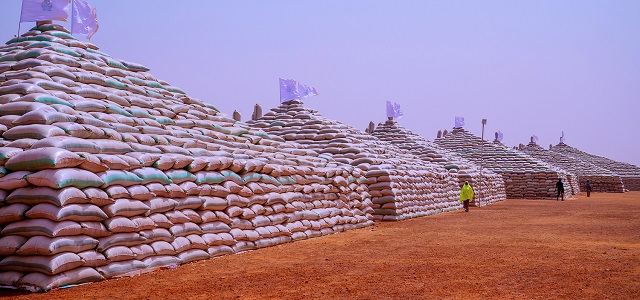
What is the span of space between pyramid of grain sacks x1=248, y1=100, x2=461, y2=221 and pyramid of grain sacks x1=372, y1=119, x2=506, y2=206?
2.83 meters

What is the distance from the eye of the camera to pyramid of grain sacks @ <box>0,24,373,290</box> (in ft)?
18.4

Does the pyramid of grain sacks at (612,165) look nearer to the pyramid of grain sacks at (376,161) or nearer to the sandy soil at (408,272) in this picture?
the pyramid of grain sacks at (376,161)

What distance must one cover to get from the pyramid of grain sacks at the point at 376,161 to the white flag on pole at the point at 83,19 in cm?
615

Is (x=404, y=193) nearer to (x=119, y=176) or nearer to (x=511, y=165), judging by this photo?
(x=119, y=176)

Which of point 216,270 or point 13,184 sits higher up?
point 13,184

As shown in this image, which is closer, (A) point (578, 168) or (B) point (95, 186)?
(B) point (95, 186)

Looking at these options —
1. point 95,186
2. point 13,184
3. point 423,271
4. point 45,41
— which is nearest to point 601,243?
point 423,271

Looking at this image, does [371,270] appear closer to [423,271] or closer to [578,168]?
[423,271]

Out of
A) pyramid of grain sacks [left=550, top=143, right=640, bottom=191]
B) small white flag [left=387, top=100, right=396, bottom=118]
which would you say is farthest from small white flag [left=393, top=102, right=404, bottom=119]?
pyramid of grain sacks [left=550, top=143, right=640, bottom=191]

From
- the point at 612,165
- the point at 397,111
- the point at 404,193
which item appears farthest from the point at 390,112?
the point at 612,165

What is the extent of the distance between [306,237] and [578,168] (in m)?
38.7

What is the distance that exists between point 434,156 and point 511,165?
31.0ft

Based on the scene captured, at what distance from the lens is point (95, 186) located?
19.9ft

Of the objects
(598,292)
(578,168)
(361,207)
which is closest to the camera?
(598,292)
